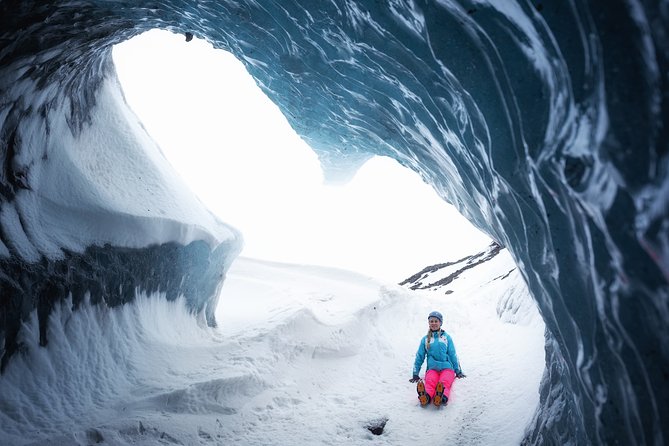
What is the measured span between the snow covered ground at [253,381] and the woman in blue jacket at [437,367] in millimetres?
149

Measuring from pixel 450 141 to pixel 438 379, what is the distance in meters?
2.90

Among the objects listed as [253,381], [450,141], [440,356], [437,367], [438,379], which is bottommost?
[253,381]

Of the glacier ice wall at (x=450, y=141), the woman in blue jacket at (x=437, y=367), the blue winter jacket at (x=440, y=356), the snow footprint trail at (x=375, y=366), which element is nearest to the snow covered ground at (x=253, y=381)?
the snow footprint trail at (x=375, y=366)

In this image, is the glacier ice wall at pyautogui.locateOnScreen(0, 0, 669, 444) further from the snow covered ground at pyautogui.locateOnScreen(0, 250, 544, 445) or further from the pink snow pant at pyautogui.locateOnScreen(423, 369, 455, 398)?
the pink snow pant at pyautogui.locateOnScreen(423, 369, 455, 398)

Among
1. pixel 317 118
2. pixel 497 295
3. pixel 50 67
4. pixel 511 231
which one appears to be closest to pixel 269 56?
pixel 317 118

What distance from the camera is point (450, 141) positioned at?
304 cm

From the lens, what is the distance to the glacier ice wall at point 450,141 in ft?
4.43

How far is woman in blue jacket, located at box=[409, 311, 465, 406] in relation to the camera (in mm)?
4070

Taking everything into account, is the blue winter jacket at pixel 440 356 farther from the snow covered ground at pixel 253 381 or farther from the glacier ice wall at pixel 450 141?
the glacier ice wall at pixel 450 141

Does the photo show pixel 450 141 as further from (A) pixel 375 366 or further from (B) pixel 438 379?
(A) pixel 375 366

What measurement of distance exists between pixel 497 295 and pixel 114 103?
26.7 feet

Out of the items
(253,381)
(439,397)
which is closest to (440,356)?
(439,397)

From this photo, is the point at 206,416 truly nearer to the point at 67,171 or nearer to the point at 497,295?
the point at 67,171

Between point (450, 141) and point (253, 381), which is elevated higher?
point (450, 141)
